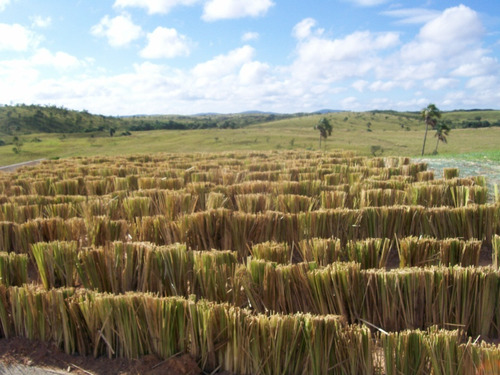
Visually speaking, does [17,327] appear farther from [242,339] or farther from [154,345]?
[242,339]

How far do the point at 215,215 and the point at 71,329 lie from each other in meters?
1.69

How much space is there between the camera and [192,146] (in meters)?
41.8

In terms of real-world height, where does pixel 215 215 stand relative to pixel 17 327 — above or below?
A: above

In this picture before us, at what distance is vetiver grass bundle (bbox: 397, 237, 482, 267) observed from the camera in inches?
118

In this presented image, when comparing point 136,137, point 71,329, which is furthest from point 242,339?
point 136,137

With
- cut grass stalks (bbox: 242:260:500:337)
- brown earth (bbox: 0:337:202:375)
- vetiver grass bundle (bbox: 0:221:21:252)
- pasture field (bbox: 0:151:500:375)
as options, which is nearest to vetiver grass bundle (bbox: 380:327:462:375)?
pasture field (bbox: 0:151:500:375)

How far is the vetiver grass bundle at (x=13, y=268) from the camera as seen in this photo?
2949 mm

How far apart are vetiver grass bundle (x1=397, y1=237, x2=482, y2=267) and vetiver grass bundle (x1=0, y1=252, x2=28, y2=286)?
8.75 ft

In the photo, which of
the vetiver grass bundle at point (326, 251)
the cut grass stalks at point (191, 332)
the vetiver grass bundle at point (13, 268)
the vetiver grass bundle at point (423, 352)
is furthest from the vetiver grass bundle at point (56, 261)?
the vetiver grass bundle at point (423, 352)

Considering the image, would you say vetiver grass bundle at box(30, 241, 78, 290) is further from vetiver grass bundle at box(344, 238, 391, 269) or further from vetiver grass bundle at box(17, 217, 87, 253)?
vetiver grass bundle at box(344, 238, 391, 269)

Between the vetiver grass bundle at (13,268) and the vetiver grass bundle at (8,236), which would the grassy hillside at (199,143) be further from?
the vetiver grass bundle at (13,268)

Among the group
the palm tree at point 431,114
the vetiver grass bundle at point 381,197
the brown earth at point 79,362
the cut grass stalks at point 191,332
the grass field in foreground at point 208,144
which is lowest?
the grass field in foreground at point 208,144

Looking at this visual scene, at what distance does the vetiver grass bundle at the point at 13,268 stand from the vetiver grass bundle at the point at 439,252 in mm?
2667

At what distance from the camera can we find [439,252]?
3061mm
